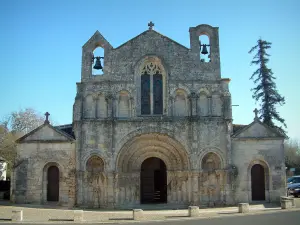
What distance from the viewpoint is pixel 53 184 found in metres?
20.5

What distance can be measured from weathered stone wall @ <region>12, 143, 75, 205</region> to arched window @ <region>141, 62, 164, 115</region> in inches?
212

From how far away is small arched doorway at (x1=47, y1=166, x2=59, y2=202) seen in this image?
2039 cm

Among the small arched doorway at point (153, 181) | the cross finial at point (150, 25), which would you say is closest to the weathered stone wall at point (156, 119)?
the cross finial at point (150, 25)

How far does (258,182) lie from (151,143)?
23.5ft

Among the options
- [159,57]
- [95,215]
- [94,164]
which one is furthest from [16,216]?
[159,57]

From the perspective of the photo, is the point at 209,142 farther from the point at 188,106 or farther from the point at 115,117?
the point at 115,117

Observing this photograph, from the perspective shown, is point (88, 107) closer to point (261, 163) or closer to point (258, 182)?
point (261, 163)

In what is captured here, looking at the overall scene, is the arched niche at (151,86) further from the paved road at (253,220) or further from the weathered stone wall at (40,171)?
the paved road at (253,220)

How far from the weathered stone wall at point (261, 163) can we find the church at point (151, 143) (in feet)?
0.20

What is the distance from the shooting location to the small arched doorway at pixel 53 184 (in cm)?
2039

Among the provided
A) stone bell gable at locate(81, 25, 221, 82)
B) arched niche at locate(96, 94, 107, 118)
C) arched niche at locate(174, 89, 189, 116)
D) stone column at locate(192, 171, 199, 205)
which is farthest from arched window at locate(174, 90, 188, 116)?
arched niche at locate(96, 94, 107, 118)

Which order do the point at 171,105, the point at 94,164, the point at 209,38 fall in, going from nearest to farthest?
the point at 94,164
the point at 171,105
the point at 209,38

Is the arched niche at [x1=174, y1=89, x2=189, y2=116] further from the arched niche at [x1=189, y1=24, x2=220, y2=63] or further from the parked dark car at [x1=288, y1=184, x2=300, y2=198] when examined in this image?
the parked dark car at [x1=288, y1=184, x2=300, y2=198]

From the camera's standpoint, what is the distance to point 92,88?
68.9 feet
